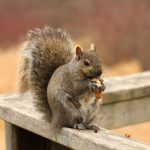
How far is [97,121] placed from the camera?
10.8 ft

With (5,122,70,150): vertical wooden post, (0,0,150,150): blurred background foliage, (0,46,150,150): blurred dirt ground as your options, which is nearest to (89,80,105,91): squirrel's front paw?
(5,122,70,150): vertical wooden post

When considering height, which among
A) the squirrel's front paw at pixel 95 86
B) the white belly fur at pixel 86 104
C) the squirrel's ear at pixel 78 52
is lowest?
the white belly fur at pixel 86 104

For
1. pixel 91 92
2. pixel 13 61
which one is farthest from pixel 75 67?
pixel 13 61

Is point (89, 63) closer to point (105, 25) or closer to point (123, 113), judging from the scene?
point (123, 113)

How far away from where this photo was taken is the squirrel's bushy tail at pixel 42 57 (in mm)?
2998

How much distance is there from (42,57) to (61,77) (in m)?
0.19

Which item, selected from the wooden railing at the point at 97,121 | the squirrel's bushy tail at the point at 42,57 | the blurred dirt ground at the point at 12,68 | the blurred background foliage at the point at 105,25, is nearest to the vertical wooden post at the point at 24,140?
the wooden railing at the point at 97,121

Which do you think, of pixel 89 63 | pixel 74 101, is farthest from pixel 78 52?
pixel 74 101

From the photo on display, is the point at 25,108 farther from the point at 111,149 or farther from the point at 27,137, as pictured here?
the point at 111,149

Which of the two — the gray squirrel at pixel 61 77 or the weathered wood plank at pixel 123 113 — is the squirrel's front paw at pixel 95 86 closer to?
the gray squirrel at pixel 61 77

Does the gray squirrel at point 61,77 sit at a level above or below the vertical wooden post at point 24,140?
above

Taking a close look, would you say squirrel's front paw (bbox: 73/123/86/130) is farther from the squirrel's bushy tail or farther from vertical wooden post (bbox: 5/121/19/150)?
vertical wooden post (bbox: 5/121/19/150)

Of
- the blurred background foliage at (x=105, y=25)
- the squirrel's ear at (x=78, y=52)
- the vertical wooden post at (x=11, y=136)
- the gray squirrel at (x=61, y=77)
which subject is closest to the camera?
the gray squirrel at (x=61, y=77)

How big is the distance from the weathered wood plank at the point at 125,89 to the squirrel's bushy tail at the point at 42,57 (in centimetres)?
34
